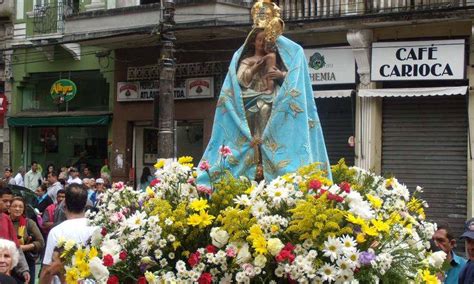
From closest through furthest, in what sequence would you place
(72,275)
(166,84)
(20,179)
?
(72,275)
(166,84)
(20,179)

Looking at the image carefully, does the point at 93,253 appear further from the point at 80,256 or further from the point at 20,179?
the point at 20,179

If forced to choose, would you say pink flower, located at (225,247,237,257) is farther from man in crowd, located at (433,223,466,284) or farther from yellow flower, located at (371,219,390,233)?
man in crowd, located at (433,223,466,284)

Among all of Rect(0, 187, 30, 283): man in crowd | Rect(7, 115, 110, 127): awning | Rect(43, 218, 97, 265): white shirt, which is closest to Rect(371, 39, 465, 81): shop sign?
Rect(7, 115, 110, 127): awning

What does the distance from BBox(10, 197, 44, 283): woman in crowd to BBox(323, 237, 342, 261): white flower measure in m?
5.10

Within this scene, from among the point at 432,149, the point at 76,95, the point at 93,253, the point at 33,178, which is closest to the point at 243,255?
the point at 93,253

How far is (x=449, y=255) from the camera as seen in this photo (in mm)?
6414

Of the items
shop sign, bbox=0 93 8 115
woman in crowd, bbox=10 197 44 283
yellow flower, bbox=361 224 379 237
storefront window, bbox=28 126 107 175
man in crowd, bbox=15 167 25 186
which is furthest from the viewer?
shop sign, bbox=0 93 8 115

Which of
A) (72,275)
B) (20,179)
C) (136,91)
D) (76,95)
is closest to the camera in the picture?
(72,275)

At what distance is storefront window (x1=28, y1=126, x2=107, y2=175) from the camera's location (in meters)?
23.1

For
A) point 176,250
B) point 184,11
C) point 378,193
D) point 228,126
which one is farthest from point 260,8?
point 184,11

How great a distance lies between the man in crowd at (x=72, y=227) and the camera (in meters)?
6.04

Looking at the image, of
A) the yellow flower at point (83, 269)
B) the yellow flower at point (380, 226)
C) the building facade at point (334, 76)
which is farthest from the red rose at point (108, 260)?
the building facade at point (334, 76)

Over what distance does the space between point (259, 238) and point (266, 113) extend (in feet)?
6.17

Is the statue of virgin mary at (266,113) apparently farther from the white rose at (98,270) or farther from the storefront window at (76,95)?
the storefront window at (76,95)
